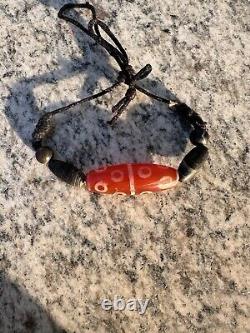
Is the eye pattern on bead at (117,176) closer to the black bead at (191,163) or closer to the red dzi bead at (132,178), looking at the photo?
the red dzi bead at (132,178)

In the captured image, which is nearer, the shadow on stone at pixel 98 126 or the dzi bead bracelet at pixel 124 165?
the dzi bead bracelet at pixel 124 165

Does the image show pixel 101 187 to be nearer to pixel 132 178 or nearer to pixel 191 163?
pixel 132 178

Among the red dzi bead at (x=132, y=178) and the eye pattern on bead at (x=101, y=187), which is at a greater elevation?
the red dzi bead at (x=132, y=178)

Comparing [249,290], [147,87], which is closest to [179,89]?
[147,87]

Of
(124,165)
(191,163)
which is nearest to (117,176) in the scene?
(124,165)

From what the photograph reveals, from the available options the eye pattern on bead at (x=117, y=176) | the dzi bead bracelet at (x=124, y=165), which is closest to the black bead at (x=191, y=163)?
the dzi bead bracelet at (x=124, y=165)

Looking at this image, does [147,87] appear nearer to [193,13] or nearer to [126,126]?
[126,126]

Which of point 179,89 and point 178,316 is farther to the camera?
point 179,89
